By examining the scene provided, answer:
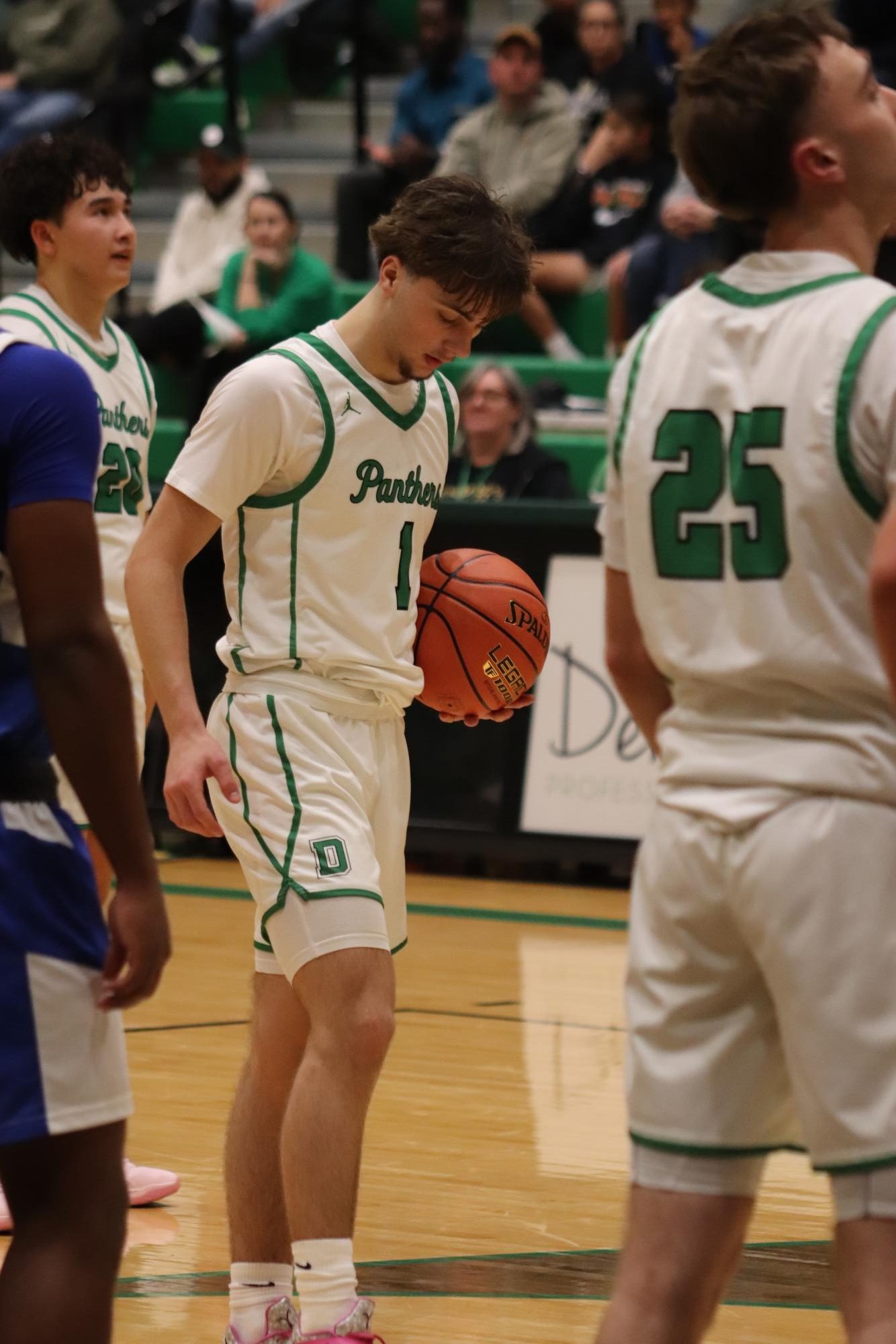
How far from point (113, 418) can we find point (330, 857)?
1.92m

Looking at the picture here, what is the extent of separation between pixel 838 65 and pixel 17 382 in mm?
1022

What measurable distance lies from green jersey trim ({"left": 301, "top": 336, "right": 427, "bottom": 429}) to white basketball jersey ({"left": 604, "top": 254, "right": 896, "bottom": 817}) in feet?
4.21

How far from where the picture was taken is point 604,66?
1238 cm

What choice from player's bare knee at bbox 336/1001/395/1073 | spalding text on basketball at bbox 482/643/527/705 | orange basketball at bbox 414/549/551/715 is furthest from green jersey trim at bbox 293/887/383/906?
spalding text on basketball at bbox 482/643/527/705

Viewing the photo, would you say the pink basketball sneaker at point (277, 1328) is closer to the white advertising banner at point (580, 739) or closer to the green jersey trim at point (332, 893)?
the green jersey trim at point (332, 893)

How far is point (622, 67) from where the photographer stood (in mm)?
12078

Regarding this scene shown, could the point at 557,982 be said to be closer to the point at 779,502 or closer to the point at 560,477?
the point at 560,477

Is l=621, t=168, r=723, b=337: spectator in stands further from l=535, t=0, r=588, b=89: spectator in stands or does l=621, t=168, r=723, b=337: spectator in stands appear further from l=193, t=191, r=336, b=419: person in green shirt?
l=535, t=0, r=588, b=89: spectator in stands

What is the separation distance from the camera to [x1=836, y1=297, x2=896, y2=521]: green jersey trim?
7.60 ft

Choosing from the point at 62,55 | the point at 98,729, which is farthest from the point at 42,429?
the point at 62,55

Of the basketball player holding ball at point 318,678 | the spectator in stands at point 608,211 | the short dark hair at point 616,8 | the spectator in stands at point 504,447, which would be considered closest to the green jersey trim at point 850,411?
the basketball player holding ball at point 318,678

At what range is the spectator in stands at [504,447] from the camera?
9320 millimetres

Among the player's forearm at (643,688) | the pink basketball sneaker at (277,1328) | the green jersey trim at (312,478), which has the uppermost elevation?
the player's forearm at (643,688)

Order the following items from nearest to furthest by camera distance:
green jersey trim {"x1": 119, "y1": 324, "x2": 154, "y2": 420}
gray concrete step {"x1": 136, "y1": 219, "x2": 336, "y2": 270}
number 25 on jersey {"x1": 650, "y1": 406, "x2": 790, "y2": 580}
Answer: number 25 on jersey {"x1": 650, "y1": 406, "x2": 790, "y2": 580}
green jersey trim {"x1": 119, "y1": 324, "x2": 154, "y2": 420}
gray concrete step {"x1": 136, "y1": 219, "x2": 336, "y2": 270}
